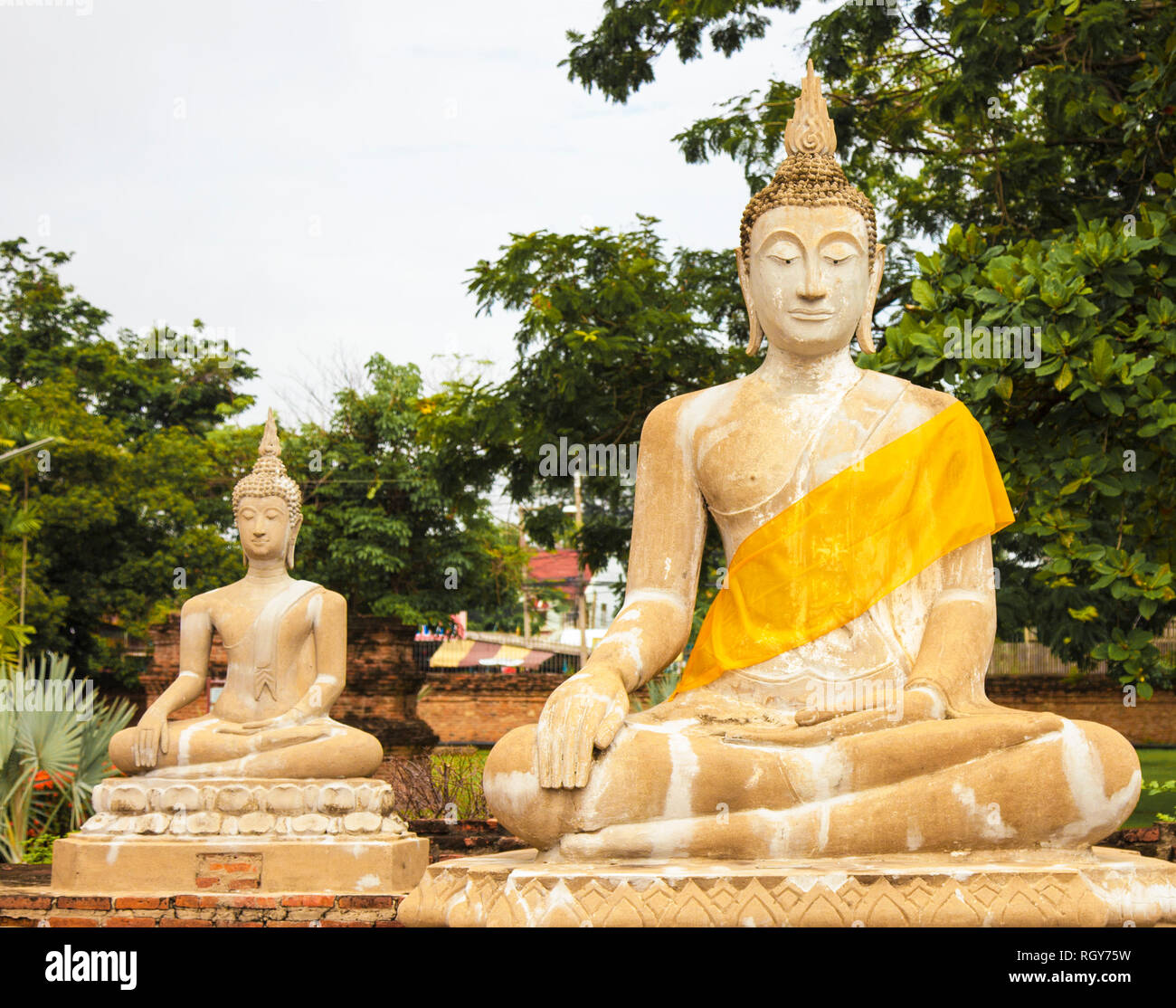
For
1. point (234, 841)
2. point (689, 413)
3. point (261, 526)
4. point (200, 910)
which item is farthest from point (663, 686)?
point (689, 413)

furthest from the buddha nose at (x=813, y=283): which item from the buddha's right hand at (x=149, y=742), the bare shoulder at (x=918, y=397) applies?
the buddha's right hand at (x=149, y=742)

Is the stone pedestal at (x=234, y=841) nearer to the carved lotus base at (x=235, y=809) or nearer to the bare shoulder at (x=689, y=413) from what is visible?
the carved lotus base at (x=235, y=809)

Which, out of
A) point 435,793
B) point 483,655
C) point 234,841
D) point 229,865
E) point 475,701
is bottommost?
point 475,701

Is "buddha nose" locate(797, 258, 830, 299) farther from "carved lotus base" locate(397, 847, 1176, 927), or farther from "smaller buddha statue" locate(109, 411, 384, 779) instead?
"smaller buddha statue" locate(109, 411, 384, 779)

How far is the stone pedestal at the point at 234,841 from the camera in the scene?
8.07m

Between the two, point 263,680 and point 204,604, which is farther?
point 204,604

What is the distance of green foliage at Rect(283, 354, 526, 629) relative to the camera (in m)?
24.8

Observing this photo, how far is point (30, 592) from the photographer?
69.6 ft

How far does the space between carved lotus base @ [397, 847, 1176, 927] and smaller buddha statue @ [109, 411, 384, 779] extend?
4.72 m

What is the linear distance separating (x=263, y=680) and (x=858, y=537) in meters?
5.09

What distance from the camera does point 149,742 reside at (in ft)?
27.6

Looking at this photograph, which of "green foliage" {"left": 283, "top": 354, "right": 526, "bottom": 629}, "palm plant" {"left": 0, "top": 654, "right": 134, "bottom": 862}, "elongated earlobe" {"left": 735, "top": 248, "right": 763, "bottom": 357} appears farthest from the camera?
"green foliage" {"left": 283, "top": 354, "right": 526, "bottom": 629}

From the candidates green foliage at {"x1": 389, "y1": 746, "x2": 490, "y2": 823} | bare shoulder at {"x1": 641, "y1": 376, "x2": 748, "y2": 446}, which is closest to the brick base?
bare shoulder at {"x1": 641, "y1": 376, "x2": 748, "y2": 446}

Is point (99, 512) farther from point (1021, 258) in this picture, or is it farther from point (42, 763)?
point (1021, 258)
